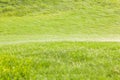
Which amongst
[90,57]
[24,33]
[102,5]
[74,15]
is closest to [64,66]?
[90,57]

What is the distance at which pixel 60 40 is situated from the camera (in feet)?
45.4

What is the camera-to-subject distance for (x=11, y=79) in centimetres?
621

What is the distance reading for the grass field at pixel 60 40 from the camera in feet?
22.6

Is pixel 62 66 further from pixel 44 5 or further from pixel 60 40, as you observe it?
pixel 44 5

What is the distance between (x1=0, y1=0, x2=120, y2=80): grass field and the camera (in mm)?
6887

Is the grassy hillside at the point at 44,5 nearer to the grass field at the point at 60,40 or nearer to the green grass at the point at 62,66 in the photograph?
the grass field at the point at 60,40

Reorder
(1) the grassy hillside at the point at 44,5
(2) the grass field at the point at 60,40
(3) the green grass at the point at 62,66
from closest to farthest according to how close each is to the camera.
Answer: (3) the green grass at the point at 62,66 → (2) the grass field at the point at 60,40 → (1) the grassy hillside at the point at 44,5

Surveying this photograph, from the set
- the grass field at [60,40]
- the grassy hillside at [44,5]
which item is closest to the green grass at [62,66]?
the grass field at [60,40]

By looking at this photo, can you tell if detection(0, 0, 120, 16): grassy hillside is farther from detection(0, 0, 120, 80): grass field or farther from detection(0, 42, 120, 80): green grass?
detection(0, 42, 120, 80): green grass

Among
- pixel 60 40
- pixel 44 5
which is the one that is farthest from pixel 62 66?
pixel 44 5

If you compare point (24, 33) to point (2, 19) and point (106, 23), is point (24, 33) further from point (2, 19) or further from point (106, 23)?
point (106, 23)

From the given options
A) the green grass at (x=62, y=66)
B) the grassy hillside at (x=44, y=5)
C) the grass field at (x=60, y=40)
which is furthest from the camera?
the grassy hillside at (x=44, y=5)

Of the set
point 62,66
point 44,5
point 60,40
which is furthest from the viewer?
point 44,5

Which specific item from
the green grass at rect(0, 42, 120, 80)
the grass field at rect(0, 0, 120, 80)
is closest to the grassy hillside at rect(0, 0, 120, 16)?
the grass field at rect(0, 0, 120, 80)
